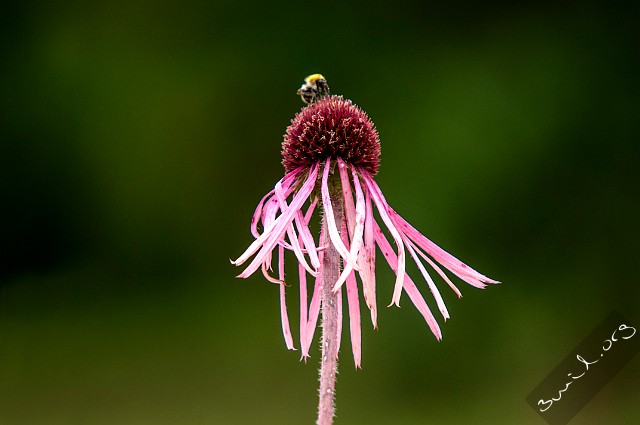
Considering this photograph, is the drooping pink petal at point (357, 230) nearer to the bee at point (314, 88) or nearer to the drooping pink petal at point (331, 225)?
the drooping pink petal at point (331, 225)

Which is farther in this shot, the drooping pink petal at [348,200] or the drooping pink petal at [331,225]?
the drooping pink petal at [348,200]

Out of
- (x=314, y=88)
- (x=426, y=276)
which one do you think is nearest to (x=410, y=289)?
(x=426, y=276)

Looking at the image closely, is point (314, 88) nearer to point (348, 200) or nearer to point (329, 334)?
point (348, 200)

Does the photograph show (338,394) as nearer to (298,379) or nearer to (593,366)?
(298,379)

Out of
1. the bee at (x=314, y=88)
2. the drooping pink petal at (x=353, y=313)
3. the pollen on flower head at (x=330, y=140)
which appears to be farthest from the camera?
the bee at (x=314, y=88)

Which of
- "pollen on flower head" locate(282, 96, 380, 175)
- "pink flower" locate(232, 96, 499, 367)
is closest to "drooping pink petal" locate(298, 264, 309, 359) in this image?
"pink flower" locate(232, 96, 499, 367)

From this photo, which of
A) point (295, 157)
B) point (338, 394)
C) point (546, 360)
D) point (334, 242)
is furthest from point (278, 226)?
point (546, 360)

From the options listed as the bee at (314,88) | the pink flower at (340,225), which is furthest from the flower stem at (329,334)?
the bee at (314,88)

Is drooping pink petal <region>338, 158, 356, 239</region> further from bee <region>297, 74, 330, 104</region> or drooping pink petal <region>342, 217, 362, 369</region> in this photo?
bee <region>297, 74, 330, 104</region>
